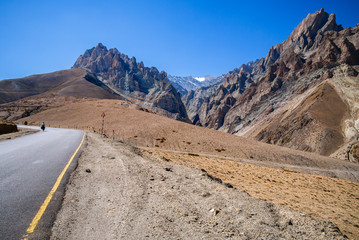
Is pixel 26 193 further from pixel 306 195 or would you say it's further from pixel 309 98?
pixel 309 98

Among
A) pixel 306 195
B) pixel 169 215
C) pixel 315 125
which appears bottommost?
pixel 306 195

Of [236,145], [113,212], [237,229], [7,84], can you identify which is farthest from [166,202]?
[7,84]

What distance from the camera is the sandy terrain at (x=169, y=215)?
364cm

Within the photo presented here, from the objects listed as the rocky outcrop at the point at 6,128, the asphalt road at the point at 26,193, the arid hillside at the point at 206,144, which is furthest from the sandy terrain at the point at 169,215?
the rocky outcrop at the point at 6,128

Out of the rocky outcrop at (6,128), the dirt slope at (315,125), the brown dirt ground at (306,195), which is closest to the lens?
the brown dirt ground at (306,195)

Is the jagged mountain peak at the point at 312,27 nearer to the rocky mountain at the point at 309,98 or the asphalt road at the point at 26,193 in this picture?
the rocky mountain at the point at 309,98

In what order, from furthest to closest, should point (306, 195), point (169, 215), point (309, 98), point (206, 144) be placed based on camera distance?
1. point (309, 98)
2. point (206, 144)
3. point (306, 195)
4. point (169, 215)

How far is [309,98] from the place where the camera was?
247ft

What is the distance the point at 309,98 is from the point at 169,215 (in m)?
90.8

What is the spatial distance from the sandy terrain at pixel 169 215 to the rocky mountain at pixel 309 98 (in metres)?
62.3

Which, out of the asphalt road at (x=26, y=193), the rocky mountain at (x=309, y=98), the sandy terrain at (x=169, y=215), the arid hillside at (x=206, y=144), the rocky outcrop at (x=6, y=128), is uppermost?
the rocky mountain at (x=309, y=98)

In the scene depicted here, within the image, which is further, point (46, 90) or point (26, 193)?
point (46, 90)

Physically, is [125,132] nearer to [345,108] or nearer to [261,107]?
[345,108]

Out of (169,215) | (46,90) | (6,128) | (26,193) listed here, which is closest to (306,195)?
(169,215)
